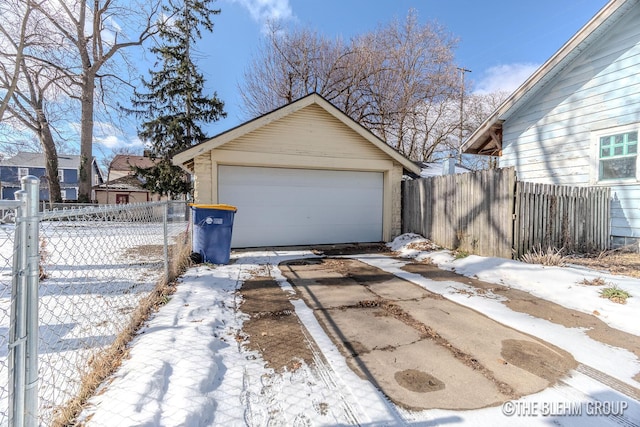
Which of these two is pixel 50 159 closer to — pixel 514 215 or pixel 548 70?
pixel 514 215

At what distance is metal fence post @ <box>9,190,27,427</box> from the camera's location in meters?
1.29

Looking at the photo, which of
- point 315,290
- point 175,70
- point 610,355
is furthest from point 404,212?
point 175,70

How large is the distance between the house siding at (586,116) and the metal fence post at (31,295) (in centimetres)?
932

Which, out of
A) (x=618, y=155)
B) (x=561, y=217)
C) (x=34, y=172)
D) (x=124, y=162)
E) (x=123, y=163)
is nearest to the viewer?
(x=561, y=217)

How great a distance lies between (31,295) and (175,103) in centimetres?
2128

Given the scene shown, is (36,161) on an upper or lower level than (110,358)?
upper

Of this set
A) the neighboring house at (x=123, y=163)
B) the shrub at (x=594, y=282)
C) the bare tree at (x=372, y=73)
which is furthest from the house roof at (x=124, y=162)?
the shrub at (x=594, y=282)

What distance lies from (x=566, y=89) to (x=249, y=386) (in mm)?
9581

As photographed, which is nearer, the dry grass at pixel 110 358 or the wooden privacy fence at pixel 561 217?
the dry grass at pixel 110 358

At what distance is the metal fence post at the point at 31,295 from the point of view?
1.34 m

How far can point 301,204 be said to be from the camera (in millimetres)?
8625

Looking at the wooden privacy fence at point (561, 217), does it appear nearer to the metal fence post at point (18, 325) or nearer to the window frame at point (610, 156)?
the window frame at point (610, 156)

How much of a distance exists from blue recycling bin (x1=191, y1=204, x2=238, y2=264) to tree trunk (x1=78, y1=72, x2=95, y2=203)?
1179 centimetres

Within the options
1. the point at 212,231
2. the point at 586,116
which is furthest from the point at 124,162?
the point at 586,116
